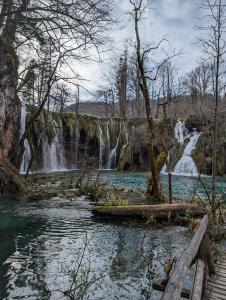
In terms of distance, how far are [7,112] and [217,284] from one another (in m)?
13.0

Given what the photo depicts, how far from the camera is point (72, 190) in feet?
53.5

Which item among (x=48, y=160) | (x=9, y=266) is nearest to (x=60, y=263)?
(x=9, y=266)

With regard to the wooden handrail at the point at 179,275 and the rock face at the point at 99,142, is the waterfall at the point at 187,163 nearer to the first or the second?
the rock face at the point at 99,142

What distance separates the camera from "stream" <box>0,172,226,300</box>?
587 centimetres

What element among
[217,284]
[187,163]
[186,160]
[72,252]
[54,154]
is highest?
[54,154]

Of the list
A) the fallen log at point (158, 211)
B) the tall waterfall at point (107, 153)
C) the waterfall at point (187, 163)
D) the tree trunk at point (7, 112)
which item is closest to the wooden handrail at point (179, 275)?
the fallen log at point (158, 211)

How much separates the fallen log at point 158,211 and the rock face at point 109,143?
776 inches

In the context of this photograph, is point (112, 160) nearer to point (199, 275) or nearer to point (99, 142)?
point (99, 142)

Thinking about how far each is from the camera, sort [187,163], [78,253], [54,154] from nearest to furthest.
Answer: [78,253] → [187,163] → [54,154]

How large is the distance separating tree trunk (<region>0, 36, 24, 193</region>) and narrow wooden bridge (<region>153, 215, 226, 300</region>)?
997 cm

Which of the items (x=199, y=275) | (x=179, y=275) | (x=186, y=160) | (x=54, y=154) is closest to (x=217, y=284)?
(x=199, y=275)

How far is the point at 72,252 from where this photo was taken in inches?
301

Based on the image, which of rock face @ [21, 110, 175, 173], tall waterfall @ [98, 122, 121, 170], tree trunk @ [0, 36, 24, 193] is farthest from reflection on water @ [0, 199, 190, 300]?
tall waterfall @ [98, 122, 121, 170]

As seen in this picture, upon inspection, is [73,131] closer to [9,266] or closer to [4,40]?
[4,40]
